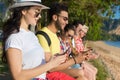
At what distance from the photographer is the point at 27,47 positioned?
3.70 metres

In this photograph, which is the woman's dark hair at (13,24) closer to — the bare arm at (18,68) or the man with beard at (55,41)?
the bare arm at (18,68)

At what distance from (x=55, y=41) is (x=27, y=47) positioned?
4.00 ft

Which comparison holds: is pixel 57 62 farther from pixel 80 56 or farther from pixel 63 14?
pixel 63 14

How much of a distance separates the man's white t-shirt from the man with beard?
27.6 inches

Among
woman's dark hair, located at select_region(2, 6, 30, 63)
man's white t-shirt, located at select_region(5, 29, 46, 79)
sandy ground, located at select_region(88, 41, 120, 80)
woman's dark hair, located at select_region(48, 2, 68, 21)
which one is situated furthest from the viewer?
sandy ground, located at select_region(88, 41, 120, 80)

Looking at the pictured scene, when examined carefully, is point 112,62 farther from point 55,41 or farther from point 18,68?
point 18,68

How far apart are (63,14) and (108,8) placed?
9.91 metres

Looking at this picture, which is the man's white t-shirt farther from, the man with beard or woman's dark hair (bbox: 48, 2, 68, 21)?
woman's dark hair (bbox: 48, 2, 68, 21)

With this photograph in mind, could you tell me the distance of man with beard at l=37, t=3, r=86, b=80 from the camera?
184 inches

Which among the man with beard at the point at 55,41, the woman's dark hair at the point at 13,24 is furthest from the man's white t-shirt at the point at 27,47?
the man with beard at the point at 55,41

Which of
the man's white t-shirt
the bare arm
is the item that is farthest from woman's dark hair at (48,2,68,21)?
the bare arm

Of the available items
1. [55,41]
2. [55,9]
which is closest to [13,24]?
[55,41]

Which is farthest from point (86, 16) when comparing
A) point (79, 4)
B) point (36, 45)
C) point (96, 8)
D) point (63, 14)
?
point (36, 45)

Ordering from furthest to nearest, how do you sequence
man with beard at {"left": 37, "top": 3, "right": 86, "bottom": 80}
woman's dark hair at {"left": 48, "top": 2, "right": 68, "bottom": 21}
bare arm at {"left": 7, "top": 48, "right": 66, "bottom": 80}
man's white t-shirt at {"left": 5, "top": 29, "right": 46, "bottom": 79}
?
woman's dark hair at {"left": 48, "top": 2, "right": 68, "bottom": 21}
man with beard at {"left": 37, "top": 3, "right": 86, "bottom": 80}
man's white t-shirt at {"left": 5, "top": 29, "right": 46, "bottom": 79}
bare arm at {"left": 7, "top": 48, "right": 66, "bottom": 80}
